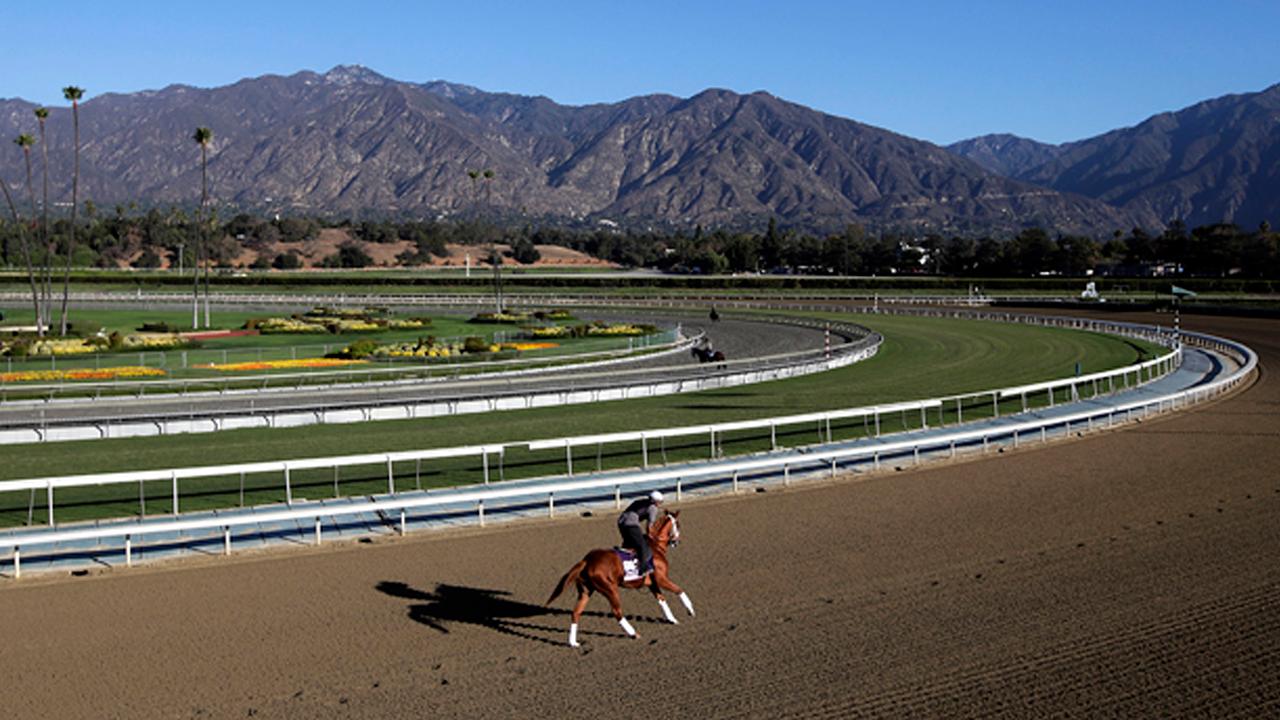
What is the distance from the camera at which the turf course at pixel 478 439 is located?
55.0 ft

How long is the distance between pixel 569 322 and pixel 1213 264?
73149mm

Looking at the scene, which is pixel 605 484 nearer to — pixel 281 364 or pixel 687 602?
pixel 687 602

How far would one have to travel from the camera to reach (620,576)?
10203mm

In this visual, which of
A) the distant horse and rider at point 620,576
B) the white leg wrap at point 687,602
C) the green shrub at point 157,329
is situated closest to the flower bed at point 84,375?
the green shrub at point 157,329

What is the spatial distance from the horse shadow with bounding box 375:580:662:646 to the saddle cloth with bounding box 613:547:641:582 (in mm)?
636

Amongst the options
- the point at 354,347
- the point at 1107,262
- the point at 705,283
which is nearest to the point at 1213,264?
the point at 1107,262

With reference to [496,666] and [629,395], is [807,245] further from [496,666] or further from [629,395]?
[496,666]

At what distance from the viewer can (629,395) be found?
1182 inches

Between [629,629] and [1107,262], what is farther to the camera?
[1107,262]

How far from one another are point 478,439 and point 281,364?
1522cm

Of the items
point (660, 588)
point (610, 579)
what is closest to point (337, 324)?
point (660, 588)

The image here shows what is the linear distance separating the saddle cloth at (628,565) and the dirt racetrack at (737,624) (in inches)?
23.8

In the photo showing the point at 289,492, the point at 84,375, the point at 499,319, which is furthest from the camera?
the point at 499,319

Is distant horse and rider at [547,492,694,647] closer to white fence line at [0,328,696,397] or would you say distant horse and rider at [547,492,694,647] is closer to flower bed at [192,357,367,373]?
white fence line at [0,328,696,397]
